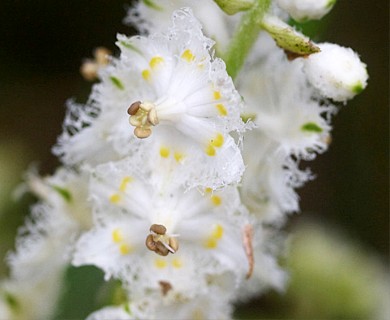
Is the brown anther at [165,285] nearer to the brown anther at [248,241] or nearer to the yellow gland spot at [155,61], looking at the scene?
the brown anther at [248,241]

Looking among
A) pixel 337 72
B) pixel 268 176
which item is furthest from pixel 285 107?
pixel 337 72

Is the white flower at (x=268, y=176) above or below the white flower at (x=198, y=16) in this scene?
below

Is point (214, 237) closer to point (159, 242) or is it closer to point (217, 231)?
point (217, 231)

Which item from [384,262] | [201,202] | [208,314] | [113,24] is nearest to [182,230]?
[201,202]

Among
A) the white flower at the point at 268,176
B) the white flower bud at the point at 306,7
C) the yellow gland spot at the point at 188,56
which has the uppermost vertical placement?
the white flower bud at the point at 306,7

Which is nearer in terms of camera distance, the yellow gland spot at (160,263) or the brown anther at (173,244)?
the brown anther at (173,244)

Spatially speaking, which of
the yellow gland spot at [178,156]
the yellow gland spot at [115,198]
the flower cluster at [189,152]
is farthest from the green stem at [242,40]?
the yellow gland spot at [115,198]
